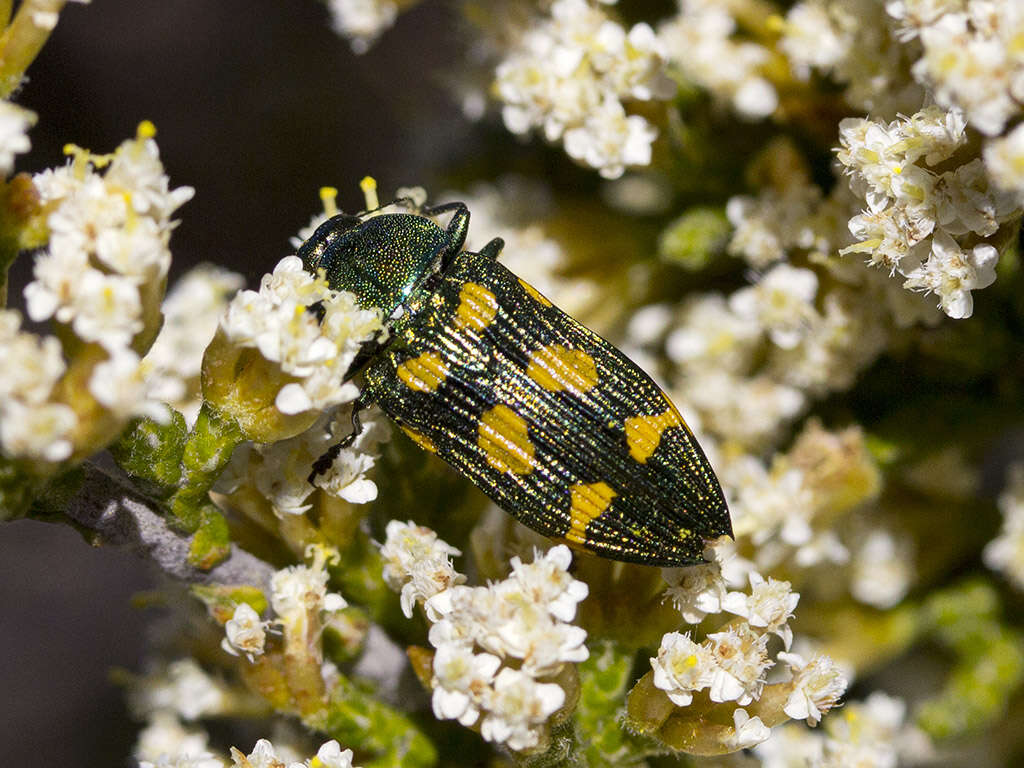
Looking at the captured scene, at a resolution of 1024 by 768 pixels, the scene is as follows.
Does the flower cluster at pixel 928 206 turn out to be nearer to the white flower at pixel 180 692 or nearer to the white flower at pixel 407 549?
the white flower at pixel 407 549

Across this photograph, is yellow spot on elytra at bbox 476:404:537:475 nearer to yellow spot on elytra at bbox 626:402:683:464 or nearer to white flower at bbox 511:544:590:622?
yellow spot on elytra at bbox 626:402:683:464

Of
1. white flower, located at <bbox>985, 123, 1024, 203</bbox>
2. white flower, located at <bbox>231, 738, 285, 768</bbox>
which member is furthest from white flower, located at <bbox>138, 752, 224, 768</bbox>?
white flower, located at <bbox>985, 123, 1024, 203</bbox>

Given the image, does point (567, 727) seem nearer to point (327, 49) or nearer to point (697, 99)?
point (697, 99)

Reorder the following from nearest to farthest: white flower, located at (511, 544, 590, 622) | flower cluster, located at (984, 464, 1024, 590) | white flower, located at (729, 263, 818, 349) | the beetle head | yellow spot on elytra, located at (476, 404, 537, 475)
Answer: white flower, located at (511, 544, 590, 622)
yellow spot on elytra, located at (476, 404, 537, 475)
the beetle head
white flower, located at (729, 263, 818, 349)
flower cluster, located at (984, 464, 1024, 590)

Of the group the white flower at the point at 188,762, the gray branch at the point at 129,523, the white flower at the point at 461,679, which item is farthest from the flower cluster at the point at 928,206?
the white flower at the point at 188,762

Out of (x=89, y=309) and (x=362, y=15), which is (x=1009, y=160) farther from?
(x=362, y=15)

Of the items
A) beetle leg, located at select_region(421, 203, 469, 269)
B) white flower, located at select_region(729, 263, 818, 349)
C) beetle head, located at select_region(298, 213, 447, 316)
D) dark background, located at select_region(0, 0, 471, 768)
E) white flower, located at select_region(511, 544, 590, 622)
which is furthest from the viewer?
dark background, located at select_region(0, 0, 471, 768)

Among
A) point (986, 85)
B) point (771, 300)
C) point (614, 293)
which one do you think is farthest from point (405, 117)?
point (986, 85)
